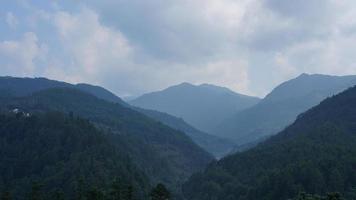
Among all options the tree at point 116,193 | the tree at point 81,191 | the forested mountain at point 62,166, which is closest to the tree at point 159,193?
the tree at point 116,193

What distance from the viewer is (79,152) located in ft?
606

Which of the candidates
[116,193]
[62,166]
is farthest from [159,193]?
[62,166]

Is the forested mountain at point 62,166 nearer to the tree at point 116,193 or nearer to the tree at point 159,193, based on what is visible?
the tree at point 116,193

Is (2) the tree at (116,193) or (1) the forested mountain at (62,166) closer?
(2) the tree at (116,193)

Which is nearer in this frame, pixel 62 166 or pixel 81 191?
pixel 81 191

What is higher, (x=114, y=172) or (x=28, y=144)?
(x=28, y=144)

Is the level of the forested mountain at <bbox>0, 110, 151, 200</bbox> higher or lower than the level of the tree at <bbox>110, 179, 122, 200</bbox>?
higher

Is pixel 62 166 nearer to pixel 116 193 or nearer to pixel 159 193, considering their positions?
pixel 116 193

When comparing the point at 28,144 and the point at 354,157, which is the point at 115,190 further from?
the point at 28,144

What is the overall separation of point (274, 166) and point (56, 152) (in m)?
80.1

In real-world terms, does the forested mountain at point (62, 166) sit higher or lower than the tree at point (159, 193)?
higher

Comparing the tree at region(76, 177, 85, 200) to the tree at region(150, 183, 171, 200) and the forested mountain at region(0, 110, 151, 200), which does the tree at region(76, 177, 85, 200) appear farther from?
the forested mountain at region(0, 110, 151, 200)

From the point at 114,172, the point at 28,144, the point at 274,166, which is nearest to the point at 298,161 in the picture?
the point at 274,166

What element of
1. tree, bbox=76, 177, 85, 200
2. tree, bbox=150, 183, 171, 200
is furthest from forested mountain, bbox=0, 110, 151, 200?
tree, bbox=150, 183, 171, 200
